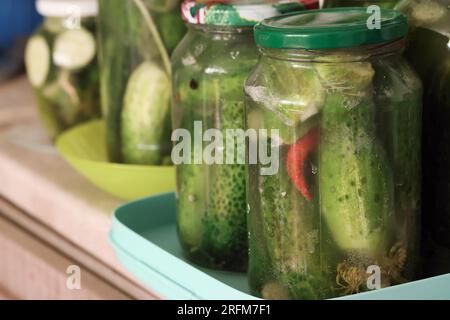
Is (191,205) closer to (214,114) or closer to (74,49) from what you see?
(214,114)

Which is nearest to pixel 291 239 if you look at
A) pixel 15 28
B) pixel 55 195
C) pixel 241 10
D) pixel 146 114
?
pixel 241 10

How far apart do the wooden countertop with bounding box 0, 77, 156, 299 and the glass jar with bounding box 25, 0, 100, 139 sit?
0.07 metres

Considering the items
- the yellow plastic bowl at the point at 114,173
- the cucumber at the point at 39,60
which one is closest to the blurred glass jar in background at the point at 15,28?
the cucumber at the point at 39,60

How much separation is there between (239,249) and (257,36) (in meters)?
0.21

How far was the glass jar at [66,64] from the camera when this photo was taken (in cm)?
123

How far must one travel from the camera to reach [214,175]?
2.57ft

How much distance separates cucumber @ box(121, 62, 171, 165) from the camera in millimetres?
988

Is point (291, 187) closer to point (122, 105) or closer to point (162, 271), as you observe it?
point (162, 271)

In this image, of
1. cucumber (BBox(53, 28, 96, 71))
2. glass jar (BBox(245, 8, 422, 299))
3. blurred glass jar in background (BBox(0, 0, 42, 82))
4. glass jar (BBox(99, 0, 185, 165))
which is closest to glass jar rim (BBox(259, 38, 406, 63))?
glass jar (BBox(245, 8, 422, 299))

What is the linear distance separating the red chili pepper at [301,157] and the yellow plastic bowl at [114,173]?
1.11 ft

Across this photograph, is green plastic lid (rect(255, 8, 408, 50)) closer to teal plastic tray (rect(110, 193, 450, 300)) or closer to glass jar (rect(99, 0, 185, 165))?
teal plastic tray (rect(110, 193, 450, 300))

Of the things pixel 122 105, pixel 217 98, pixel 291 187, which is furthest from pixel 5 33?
pixel 291 187

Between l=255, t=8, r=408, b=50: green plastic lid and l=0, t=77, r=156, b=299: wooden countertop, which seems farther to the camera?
l=0, t=77, r=156, b=299: wooden countertop
